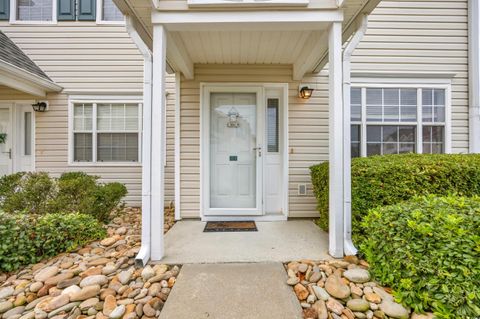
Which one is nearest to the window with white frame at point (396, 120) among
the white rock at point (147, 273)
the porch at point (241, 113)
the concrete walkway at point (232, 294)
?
the porch at point (241, 113)

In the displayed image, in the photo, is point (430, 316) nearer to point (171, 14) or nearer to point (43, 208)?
point (171, 14)

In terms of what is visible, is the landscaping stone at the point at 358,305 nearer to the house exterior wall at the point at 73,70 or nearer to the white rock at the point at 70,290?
the white rock at the point at 70,290

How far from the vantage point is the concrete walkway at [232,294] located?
1.64 meters

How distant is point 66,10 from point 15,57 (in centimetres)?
128

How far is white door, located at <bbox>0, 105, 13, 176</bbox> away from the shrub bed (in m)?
1.49

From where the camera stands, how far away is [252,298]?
1.78 meters

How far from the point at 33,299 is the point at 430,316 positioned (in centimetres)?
287

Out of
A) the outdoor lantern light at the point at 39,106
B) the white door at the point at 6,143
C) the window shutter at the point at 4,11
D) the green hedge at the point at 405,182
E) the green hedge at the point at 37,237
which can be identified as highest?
the window shutter at the point at 4,11

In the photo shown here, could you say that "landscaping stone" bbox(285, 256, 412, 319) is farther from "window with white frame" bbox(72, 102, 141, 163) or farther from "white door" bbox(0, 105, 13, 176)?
"white door" bbox(0, 105, 13, 176)

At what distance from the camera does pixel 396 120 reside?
412 centimetres

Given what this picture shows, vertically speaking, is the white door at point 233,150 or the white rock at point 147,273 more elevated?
the white door at point 233,150

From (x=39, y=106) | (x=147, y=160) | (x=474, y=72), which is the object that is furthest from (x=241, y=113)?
(x=474, y=72)

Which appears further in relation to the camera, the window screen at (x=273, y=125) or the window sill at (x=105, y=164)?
the window sill at (x=105, y=164)

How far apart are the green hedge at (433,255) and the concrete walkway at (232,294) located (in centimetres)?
80
